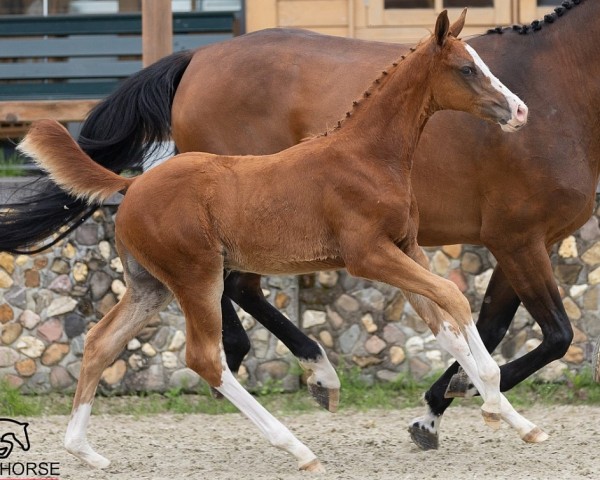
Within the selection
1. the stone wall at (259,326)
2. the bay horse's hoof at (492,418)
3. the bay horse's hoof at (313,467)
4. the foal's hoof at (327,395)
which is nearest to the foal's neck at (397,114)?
the bay horse's hoof at (492,418)

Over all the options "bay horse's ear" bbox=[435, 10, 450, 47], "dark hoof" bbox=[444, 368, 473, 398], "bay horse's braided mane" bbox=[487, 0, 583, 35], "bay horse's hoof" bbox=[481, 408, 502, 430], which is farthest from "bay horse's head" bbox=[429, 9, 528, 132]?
"dark hoof" bbox=[444, 368, 473, 398]

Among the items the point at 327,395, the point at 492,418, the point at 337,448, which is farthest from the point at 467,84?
the point at 337,448

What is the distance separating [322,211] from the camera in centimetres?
443

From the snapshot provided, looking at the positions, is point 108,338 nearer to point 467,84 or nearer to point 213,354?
point 213,354

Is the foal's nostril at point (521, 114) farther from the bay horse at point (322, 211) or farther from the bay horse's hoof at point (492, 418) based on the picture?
the bay horse's hoof at point (492, 418)

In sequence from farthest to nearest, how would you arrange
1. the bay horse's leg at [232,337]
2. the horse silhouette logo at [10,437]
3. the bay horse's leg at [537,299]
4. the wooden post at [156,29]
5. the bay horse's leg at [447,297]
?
Answer: the wooden post at [156,29], the bay horse's leg at [232,337], the horse silhouette logo at [10,437], the bay horse's leg at [537,299], the bay horse's leg at [447,297]

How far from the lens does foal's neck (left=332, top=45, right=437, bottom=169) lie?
4.46 meters

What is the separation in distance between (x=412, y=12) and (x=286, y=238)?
15.4 feet

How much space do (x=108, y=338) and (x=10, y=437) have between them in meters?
1.20

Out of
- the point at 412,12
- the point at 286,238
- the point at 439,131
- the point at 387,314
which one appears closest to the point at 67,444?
the point at 286,238

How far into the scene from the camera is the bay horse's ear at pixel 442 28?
4320 millimetres

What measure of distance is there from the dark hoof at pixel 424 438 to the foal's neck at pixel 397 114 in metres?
1.48

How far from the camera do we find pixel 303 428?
6160 millimetres

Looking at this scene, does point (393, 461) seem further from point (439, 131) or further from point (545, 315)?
point (439, 131)
